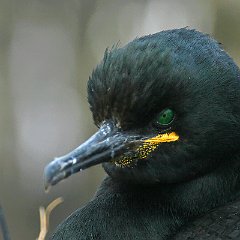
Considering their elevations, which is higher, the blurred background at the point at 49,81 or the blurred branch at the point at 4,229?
the blurred background at the point at 49,81

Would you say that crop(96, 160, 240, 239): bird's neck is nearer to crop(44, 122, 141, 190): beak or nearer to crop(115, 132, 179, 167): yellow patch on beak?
crop(115, 132, 179, 167): yellow patch on beak

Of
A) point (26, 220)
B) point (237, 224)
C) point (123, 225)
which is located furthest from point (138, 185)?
point (26, 220)

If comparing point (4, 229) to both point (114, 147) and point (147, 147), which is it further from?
point (147, 147)

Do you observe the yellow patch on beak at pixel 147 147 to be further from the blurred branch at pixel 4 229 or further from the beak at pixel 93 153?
the blurred branch at pixel 4 229

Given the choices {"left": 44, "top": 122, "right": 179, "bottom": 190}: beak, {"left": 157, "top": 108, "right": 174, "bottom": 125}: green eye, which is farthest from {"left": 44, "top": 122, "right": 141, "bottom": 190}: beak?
{"left": 157, "top": 108, "right": 174, "bottom": 125}: green eye

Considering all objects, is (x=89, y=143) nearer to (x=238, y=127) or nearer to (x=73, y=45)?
(x=238, y=127)

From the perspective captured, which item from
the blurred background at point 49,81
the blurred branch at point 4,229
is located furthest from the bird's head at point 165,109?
the blurred background at point 49,81
